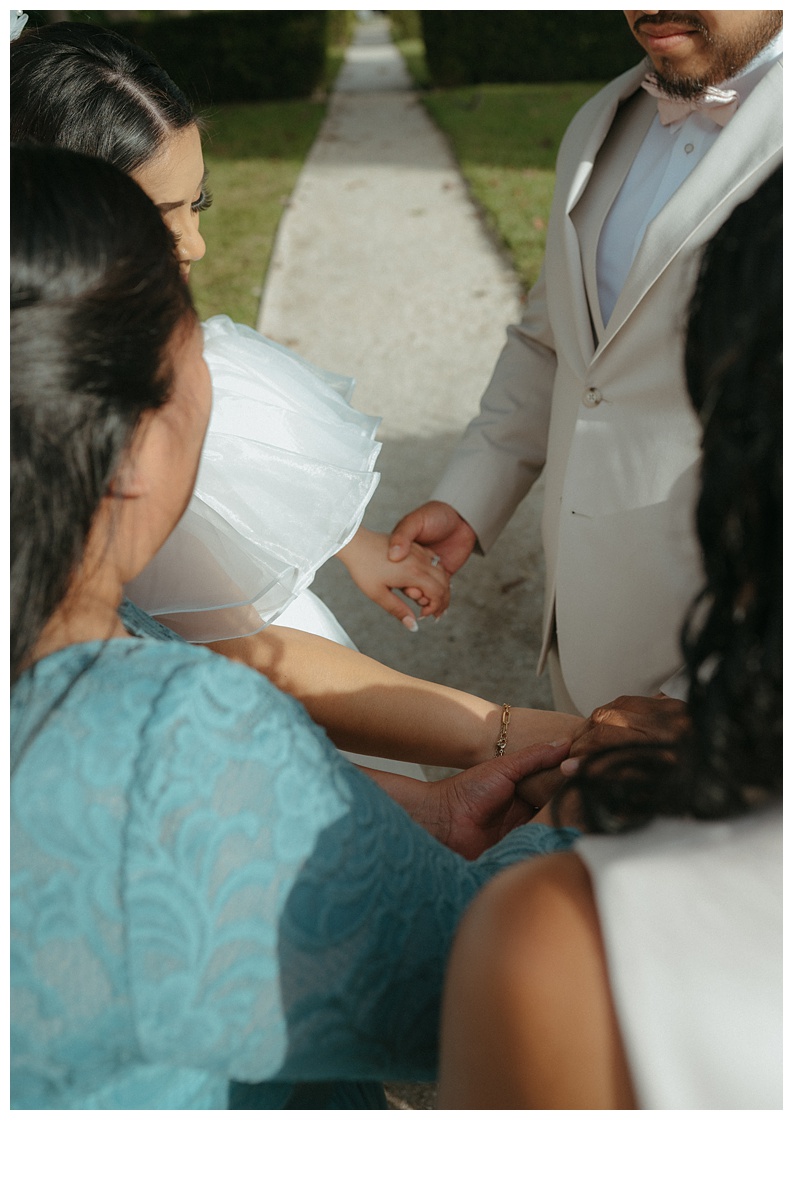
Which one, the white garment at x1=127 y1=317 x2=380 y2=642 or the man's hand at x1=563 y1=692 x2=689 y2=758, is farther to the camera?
the white garment at x1=127 y1=317 x2=380 y2=642

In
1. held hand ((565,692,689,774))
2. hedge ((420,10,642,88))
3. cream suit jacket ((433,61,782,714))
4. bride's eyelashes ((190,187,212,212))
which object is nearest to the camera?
held hand ((565,692,689,774))

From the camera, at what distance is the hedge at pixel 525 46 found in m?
13.2

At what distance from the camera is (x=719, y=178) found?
1.79 m

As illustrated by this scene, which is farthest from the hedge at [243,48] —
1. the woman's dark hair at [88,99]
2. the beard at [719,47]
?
the beard at [719,47]

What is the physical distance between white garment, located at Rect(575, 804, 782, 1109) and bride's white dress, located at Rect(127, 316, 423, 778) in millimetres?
1268

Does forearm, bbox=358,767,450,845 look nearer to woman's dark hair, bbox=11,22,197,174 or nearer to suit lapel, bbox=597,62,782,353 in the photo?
suit lapel, bbox=597,62,782,353

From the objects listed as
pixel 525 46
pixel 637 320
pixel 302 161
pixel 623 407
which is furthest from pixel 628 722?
pixel 525 46

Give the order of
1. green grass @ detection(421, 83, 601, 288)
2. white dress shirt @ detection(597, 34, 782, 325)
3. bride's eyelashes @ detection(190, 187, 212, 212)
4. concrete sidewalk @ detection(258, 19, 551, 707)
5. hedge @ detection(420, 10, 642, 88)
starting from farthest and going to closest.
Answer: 1. hedge @ detection(420, 10, 642, 88)
2. green grass @ detection(421, 83, 601, 288)
3. concrete sidewalk @ detection(258, 19, 551, 707)
4. bride's eyelashes @ detection(190, 187, 212, 212)
5. white dress shirt @ detection(597, 34, 782, 325)

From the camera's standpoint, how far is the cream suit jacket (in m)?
1.81

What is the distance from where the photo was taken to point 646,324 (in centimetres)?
192

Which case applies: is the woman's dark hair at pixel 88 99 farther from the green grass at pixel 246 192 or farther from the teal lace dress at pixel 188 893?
the teal lace dress at pixel 188 893

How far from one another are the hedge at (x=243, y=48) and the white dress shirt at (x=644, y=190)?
1369 centimetres

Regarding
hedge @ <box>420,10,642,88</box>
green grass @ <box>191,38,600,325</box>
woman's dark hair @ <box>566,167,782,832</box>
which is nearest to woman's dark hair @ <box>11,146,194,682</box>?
woman's dark hair @ <box>566,167,782,832</box>

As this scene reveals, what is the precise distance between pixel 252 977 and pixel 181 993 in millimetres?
73
